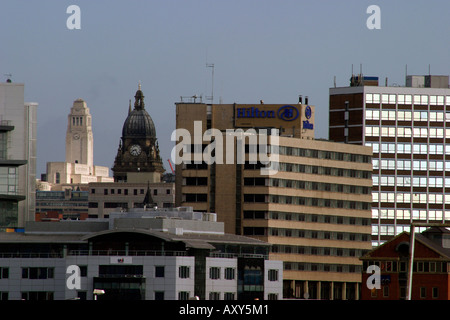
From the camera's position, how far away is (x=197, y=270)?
520 ft

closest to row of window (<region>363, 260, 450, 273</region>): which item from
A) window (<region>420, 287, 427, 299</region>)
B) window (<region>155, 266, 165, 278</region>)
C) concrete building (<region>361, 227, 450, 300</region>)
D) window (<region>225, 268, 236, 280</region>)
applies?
concrete building (<region>361, 227, 450, 300</region>)

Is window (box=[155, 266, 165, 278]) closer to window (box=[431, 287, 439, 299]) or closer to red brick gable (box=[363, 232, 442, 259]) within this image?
red brick gable (box=[363, 232, 442, 259])

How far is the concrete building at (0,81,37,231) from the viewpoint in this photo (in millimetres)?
173750

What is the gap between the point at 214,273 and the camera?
529 ft

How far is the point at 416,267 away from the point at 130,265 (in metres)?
49.9

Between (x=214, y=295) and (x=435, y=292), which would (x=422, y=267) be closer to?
(x=435, y=292)

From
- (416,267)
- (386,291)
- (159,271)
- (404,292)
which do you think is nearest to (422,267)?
(416,267)

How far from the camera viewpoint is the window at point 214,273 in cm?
16039

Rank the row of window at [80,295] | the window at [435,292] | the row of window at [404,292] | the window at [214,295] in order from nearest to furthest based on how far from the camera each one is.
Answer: the row of window at [80,295]
the window at [214,295]
the window at [435,292]
the row of window at [404,292]

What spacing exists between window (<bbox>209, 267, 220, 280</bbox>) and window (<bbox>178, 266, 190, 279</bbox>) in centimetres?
461

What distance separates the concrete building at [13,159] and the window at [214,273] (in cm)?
3030

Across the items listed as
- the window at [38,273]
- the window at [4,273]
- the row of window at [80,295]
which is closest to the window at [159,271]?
the row of window at [80,295]

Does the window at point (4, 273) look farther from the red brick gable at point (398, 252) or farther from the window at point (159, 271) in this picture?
the red brick gable at point (398, 252)

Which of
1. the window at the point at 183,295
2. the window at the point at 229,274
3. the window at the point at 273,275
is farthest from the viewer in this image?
the window at the point at 273,275
